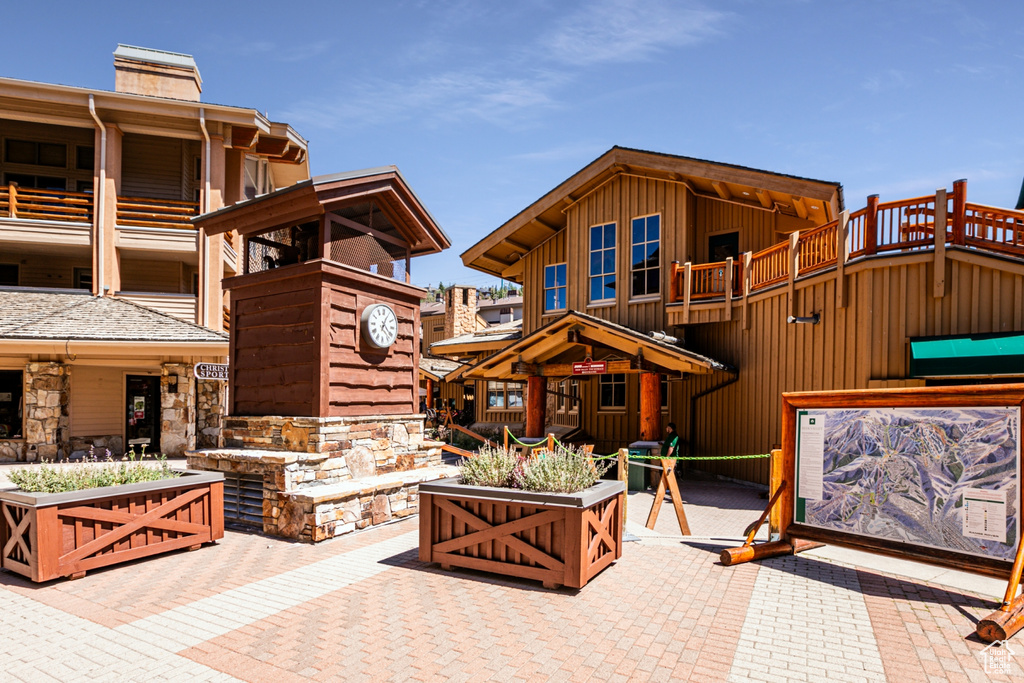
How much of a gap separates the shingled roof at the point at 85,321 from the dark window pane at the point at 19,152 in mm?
4518

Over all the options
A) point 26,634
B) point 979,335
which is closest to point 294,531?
point 26,634

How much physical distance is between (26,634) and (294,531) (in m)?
3.35

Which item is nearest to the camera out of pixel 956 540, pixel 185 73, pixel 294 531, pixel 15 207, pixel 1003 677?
pixel 1003 677

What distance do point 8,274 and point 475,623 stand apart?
70.7 ft

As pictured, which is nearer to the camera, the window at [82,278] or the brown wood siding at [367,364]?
the brown wood siding at [367,364]

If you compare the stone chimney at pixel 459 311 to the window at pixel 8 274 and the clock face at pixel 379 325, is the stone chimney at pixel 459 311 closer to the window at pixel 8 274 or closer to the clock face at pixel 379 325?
the window at pixel 8 274

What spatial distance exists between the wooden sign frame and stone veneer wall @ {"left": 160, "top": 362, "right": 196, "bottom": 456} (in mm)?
16188

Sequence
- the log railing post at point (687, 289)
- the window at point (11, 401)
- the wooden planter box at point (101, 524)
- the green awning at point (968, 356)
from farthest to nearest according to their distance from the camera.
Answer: the window at point (11, 401) → the log railing post at point (687, 289) → the green awning at point (968, 356) → the wooden planter box at point (101, 524)

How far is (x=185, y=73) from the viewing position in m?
22.0

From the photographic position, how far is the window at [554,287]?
61.9 ft

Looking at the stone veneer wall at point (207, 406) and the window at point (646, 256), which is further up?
the window at point (646, 256)

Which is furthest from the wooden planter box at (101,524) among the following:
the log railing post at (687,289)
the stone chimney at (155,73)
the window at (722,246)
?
the stone chimney at (155,73)

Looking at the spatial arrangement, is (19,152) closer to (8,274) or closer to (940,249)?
(8,274)

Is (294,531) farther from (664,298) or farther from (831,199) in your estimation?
(831,199)
